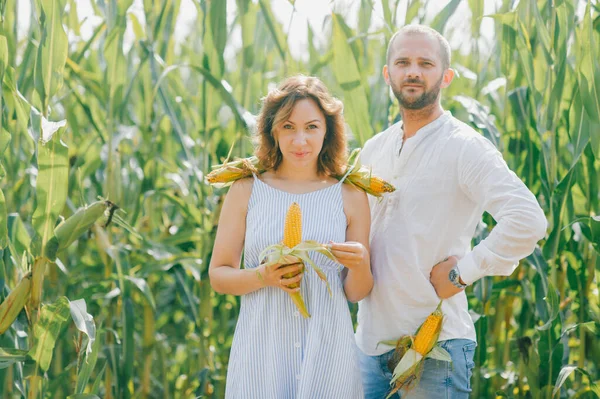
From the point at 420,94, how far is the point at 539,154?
1015 millimetres

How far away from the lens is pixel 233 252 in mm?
2416

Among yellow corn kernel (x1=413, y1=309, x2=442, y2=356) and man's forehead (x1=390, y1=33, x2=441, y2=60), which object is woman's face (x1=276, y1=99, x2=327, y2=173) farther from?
yellow corn kernel (x1=413, y1=309, x2=442, y2=356)

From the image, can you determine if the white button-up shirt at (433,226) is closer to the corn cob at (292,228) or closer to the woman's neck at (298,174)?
the woman's neck at (298,174)

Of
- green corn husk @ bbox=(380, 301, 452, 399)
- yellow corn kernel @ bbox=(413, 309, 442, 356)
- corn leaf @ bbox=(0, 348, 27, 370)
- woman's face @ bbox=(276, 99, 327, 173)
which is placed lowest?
corn leaf @ bbox=(0, 348, 27, 370)

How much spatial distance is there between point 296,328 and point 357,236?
35cm

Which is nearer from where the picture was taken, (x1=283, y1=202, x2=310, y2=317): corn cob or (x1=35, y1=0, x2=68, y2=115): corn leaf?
(x1=283, y1=202, x2=310, y2=317): corn cob

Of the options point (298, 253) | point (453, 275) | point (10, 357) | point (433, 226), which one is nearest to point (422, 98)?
point (433, 226)

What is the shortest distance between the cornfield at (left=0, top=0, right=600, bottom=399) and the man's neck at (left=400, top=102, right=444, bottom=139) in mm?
529

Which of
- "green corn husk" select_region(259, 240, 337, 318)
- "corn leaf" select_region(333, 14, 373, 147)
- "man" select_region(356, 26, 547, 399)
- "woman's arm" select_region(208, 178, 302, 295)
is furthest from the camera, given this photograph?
"corn leaf" select_region(333, 14, 373, 147)

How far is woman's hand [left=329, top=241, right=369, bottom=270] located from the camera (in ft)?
7.17

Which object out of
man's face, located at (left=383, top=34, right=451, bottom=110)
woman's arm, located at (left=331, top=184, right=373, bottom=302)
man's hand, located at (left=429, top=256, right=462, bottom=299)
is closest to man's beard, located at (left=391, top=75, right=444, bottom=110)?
man's face, located at (left=383, top=34, right=451, bottom=110)

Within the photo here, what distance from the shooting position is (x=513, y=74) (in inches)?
143

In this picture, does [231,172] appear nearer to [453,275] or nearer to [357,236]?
[357,236]

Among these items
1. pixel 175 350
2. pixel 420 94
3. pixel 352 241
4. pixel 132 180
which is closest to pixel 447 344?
pixel 352 241
